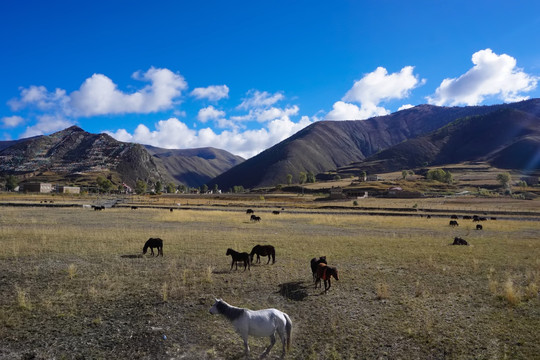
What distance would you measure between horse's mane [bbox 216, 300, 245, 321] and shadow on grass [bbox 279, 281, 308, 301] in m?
3.88

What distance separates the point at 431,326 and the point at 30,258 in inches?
741

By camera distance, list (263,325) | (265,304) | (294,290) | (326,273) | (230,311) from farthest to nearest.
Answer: (294,290), (326,273), (265,304), (230,311), (263,325)

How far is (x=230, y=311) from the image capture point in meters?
8.09

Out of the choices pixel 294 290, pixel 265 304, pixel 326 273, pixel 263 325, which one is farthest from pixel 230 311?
pixel 326 273

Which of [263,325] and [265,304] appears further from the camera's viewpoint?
[265,304]

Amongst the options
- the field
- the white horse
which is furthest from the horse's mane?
the field

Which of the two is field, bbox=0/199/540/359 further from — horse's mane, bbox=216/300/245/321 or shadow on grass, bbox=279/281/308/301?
horse's mane, bbox=216/300/245/321

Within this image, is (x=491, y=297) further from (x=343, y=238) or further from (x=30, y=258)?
(x=30, y=258)

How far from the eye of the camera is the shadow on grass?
11625mm

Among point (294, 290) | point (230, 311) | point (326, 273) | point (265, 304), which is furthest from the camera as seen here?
point (294, 290)

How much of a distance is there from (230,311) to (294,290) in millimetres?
4843

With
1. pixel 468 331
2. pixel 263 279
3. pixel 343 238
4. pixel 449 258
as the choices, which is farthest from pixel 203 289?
pixel 343 238

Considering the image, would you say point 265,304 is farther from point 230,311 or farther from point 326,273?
point 230,311

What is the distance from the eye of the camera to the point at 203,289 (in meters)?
12.2
